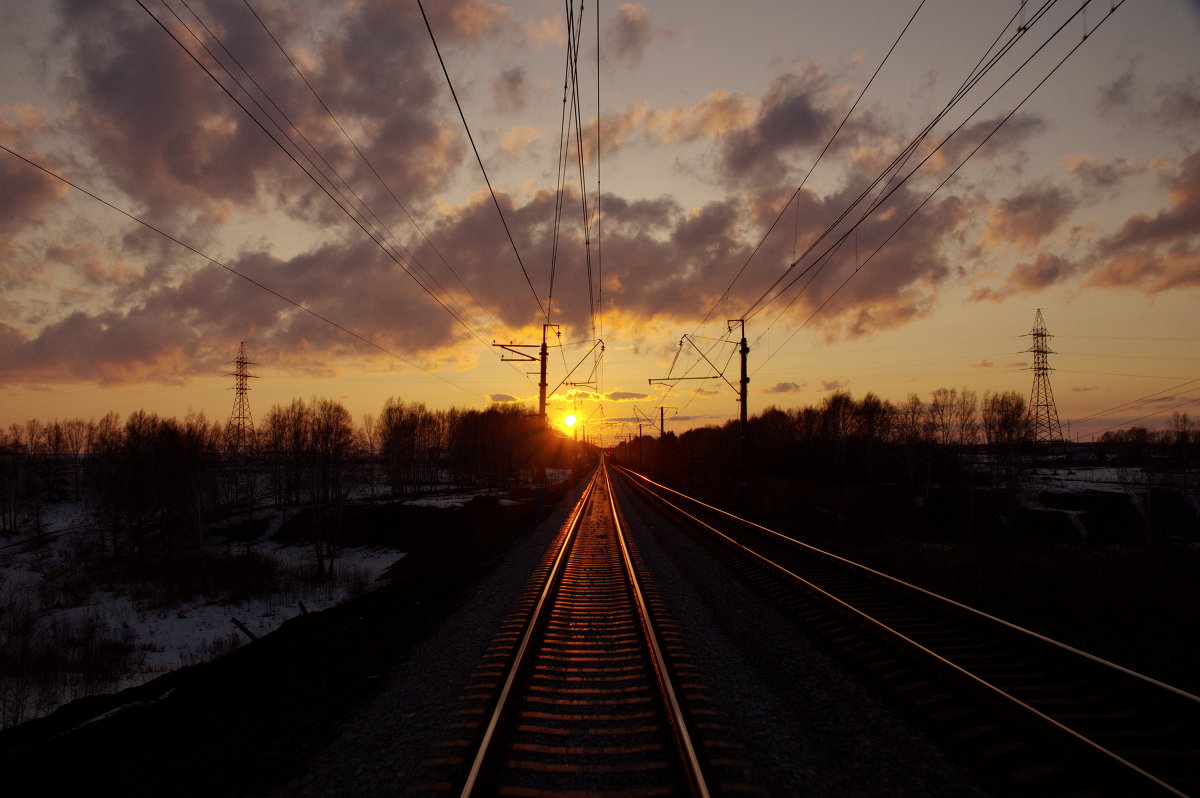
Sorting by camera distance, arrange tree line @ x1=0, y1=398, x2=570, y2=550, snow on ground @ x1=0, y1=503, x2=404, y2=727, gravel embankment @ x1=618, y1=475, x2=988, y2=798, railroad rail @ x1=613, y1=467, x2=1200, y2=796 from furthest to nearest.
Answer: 1. tree line @ x1=0, y1=398, x2=570, y2=550
2. snow on ground @ x1=0, y1=503, x2=404, y2=727
3. gravel embankment @ x1=618, y1=475, x2=988, y2=798
4. railroad rail @ x1=613, y1=467, x2=1200, y2=796

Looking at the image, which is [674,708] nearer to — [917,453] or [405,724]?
[405,724]

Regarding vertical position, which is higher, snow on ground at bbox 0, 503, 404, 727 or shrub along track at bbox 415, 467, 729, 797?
shrub along track at bbox 415, 467, 729, 797

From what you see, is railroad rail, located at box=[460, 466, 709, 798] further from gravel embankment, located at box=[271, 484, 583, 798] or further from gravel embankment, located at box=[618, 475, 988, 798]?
gravel embankment, located at box=[618, 475, 988, 798]

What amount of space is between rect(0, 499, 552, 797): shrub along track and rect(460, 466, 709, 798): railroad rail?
2.04 metres

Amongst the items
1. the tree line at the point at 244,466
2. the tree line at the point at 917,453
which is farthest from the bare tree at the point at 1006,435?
the tree line at the point at 244,466

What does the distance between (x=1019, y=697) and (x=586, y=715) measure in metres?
4.85

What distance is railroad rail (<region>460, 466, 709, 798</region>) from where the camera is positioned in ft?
16.1

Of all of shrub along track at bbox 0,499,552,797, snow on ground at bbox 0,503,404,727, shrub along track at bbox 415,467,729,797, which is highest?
shrub along track at bbox 415,467,729,797

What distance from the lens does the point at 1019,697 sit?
249 inches

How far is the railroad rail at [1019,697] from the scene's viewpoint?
193 inches

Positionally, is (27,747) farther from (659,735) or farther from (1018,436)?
(1018,436)

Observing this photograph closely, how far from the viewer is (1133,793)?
4508 mm

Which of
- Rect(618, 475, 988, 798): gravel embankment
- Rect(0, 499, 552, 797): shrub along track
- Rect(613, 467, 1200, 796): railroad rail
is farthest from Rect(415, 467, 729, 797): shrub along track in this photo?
Rect(613, 467, 1200, 796): railroad rail

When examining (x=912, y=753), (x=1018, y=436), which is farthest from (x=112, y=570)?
(x=1018, y=436)
